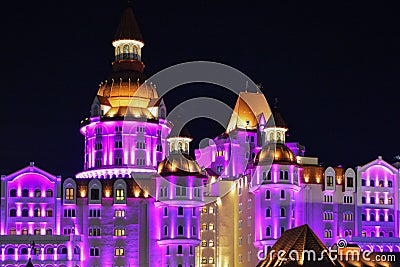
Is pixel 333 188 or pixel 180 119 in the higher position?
pixel 180 119

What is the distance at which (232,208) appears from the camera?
6097 inches

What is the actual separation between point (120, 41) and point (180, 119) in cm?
1972

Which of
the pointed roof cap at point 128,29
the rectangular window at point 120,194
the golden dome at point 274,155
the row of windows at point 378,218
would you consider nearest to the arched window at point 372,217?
the row of windows at point 378,218

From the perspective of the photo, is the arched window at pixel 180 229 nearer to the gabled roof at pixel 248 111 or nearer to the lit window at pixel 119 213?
the lit window at pixel 119 213

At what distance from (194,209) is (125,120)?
810 inches

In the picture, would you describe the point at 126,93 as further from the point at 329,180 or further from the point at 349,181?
the point at 349,181

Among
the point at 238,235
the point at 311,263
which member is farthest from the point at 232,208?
the point at 311,263

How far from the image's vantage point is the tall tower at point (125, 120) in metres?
161

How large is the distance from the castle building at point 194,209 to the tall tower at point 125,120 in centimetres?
466

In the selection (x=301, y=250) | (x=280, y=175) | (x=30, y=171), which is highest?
(x=30, y=171)

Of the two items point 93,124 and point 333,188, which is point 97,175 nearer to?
point 93,124

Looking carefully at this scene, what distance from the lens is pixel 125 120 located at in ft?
531

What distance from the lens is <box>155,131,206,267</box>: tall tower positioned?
5723 inches

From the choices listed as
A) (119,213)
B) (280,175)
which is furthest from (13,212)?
(280,175)
